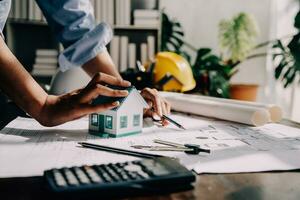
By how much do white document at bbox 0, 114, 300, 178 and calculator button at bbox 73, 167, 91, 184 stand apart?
3.6 inches

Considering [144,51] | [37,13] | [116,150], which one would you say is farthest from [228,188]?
[37,13]

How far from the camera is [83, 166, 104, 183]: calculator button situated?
44 cm

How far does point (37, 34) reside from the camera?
3.04 m

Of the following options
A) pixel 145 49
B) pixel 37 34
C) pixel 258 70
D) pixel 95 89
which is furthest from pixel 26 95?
pixel 258 70

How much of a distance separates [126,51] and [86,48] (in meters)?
1.56

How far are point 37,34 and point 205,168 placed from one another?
277 cm

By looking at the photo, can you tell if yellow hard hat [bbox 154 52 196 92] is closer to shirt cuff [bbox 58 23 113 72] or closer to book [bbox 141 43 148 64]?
shirt cuff [bbox 58 23 113 72]

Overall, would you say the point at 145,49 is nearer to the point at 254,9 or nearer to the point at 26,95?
the point at 254,9

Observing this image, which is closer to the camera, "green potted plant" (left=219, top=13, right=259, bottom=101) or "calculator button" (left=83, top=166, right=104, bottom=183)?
"calculator button" (left=83, top=166, right=104, bottom=183)

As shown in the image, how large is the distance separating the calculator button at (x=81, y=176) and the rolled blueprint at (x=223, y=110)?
64 cm

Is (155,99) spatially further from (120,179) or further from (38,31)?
(38,31)

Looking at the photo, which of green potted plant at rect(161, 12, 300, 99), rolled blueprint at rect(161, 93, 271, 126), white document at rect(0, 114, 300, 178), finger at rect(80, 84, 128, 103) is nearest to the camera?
white document at rect(0, 114, 300, 178)

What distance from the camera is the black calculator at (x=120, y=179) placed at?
0.42 metres

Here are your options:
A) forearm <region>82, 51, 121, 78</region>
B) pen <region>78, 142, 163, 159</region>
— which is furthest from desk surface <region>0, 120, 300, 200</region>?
forearm <region>82, 51, 121, 78</region>
